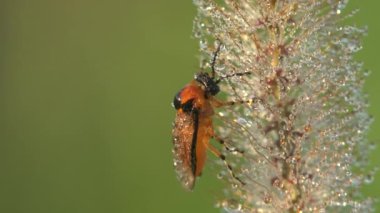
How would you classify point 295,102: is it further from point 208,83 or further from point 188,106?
point 188,106

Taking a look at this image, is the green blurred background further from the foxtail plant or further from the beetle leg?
the foxtail plant

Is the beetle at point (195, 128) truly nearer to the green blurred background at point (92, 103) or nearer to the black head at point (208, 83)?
the black head at point (208, 83)

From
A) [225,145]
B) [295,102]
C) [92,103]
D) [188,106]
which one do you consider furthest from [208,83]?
[92,103]

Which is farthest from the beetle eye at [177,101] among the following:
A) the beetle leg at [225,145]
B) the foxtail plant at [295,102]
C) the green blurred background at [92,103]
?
the green blurred background at [92,103]

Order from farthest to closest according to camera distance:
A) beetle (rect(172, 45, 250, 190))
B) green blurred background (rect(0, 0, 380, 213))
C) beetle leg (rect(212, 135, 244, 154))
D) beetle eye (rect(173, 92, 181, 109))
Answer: green blurred background (rect(0, 0, 380, 213))
beetle eye (rect(173, 92, 181, 109))
beetle (rect(172, 45, 250, 190))
beetle leg (rect(212, 135, 244, 154))

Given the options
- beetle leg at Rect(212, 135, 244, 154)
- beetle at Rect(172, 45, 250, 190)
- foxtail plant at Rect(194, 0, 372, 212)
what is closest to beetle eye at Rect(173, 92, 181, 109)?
beetle at Rect(172, 45, 250, 190)

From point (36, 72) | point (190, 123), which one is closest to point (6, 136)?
point (36, 72)

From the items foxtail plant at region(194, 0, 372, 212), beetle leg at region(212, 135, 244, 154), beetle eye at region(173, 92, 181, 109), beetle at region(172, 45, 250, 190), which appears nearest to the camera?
foxtail plant at region(194, 0, 372, 212)

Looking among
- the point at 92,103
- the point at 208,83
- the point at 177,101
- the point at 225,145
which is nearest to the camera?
the point at 225,145
